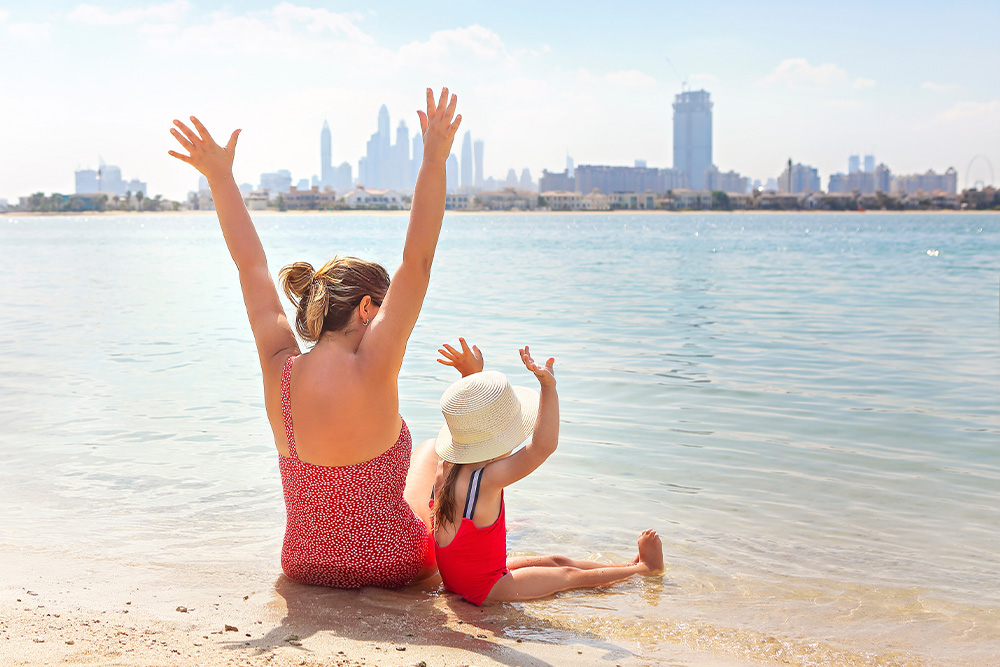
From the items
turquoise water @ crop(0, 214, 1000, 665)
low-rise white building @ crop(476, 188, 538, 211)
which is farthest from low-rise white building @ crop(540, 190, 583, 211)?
turquoise water @ crop(0, 214, 1000, 665)

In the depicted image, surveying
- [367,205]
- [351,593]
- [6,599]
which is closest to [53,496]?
[6,599]

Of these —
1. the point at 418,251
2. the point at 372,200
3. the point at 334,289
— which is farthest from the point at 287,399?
the point at 372,200

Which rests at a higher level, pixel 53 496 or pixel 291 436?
pixel 291 436

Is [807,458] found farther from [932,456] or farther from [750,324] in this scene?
[750,324]

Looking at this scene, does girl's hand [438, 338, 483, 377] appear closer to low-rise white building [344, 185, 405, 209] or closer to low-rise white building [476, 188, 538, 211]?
low-rise white building [344, 185, 405, 209]

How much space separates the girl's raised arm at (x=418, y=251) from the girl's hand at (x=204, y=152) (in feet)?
2.68

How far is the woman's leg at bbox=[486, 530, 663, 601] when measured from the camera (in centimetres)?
365

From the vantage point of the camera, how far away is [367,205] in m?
179

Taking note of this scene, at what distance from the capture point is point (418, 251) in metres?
3.00

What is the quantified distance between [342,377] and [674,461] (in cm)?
363

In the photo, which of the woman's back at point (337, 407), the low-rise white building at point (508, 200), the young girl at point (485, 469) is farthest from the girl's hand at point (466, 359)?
the low-rise white building at point (508, 200)

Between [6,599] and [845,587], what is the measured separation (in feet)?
11.5

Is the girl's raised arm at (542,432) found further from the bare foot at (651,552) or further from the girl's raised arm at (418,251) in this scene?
the bare foot at (651,552)

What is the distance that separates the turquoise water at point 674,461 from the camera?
13.0 feet
